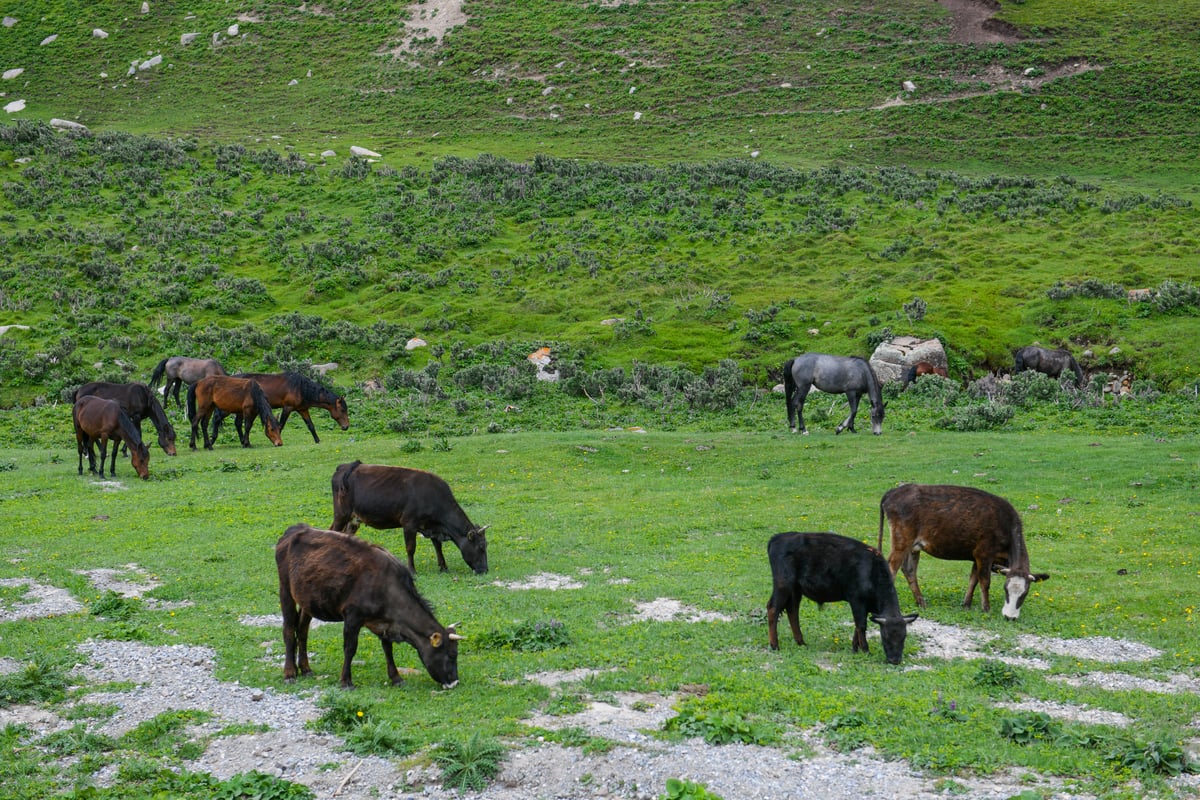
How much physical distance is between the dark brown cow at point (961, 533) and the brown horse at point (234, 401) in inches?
822

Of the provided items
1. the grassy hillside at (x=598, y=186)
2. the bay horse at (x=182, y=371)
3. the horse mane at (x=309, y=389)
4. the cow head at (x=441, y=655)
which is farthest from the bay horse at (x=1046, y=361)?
the cow head at (x=441, y=655)

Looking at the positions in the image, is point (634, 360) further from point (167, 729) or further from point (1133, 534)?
point (167, 729)

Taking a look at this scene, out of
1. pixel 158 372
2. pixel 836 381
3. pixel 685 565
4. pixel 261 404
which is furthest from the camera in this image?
pixel 158 372

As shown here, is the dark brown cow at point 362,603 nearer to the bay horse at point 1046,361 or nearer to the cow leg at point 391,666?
the cow leg at point 391,666

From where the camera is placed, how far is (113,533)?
20094mm

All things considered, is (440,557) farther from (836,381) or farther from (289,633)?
(836,381)

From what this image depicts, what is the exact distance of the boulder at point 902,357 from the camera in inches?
1473

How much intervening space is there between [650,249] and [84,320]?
28192 mm

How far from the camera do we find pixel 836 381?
3111 cm

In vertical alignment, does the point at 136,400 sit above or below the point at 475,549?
above

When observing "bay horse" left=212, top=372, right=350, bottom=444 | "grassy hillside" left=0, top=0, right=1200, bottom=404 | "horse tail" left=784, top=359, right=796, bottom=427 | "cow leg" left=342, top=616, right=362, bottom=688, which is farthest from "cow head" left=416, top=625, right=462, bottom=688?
"grassy hillside" left=0, top=0, right=1200, bottom=404

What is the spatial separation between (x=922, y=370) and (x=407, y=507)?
2603 cm

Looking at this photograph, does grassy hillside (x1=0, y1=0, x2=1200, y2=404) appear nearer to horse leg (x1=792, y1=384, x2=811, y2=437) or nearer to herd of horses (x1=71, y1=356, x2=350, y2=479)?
horse leg (x1=792, y1=384, x2=811, y2=437)

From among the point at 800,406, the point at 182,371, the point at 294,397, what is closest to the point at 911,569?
the point at 800,406
